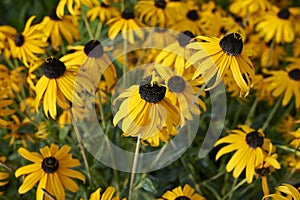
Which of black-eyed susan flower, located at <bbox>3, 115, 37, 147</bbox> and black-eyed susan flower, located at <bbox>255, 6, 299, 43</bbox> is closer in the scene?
black-eyed susan flower, located at <bbox>3, 115, 37, 147</bbox>

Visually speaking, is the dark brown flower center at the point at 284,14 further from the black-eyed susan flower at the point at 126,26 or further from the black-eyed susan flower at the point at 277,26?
the black-eyed susan flower at the point at 126,26

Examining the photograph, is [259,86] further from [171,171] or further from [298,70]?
[171,171]

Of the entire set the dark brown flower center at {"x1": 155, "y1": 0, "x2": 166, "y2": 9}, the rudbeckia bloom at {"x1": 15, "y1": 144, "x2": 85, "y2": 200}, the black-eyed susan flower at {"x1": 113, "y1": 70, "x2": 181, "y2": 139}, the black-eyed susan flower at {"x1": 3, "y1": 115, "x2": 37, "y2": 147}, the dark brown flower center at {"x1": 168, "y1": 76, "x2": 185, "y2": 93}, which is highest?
the dark brown flower center at {"x1": 155, "y1": 0, "x2": 166, "y2": 9}

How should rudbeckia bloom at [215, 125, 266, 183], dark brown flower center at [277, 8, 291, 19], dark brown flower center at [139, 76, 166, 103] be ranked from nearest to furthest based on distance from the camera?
1. dark brown flower center at [139, 76, 166, 103]
2. rudbeckia bloom at [215, 125, 266, 183]
3. dark brown flower center at [277, 8, 291, 19]

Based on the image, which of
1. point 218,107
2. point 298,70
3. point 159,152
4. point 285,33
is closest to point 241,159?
point 159,152

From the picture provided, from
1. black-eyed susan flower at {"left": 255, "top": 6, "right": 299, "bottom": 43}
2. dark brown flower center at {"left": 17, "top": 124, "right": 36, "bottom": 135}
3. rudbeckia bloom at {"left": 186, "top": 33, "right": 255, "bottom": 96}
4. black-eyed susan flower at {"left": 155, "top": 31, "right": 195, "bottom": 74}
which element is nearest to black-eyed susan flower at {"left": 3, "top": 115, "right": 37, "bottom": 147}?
dark brown flower center at {"left": 17, "top": 124, "right": 36, "bottom": 135}

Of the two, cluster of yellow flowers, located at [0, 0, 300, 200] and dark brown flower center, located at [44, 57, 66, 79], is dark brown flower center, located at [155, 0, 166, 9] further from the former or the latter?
dark brown flower center, located at [44, 57, 66, 79]
